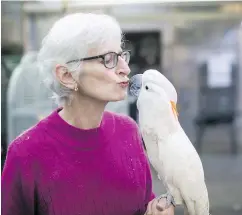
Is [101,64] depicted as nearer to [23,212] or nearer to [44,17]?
[23,212]

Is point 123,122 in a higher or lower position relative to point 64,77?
lower

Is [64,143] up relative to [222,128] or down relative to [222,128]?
up

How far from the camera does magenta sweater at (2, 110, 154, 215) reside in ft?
3.47

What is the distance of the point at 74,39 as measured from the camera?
0.99m

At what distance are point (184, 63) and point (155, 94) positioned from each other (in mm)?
2096

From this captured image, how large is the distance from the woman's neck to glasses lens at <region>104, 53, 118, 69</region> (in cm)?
10

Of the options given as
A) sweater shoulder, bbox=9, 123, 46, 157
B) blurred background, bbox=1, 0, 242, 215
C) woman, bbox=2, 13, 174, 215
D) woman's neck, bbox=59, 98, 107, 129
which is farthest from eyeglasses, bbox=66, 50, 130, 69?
blurred background, bbox=1, 0, 242, 215

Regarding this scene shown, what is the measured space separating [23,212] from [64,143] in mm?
210

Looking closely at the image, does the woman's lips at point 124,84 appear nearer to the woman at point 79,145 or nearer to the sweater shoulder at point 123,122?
the woman at point 79,145

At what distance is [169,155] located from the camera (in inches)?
38.7

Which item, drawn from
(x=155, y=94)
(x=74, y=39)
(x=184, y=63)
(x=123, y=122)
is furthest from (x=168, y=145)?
(x=184, y=63)

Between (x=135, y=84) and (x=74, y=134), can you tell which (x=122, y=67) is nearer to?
(x=135, y=84)

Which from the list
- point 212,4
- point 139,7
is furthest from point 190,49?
point 139,7

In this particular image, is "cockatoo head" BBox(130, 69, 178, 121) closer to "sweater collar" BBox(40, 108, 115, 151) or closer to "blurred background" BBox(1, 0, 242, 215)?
"sweater collar" BBox(40, 108, 115, 151)
